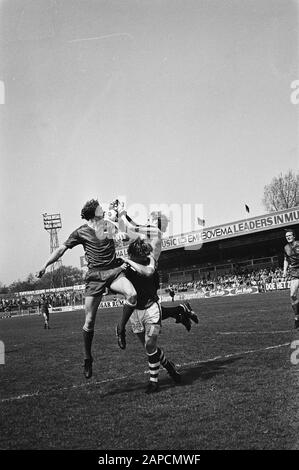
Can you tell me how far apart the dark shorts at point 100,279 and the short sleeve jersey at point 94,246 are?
0.12 meters

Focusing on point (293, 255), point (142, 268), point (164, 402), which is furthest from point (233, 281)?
point (164, 402)

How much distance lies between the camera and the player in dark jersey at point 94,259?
7.51 m

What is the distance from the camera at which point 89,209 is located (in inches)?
301

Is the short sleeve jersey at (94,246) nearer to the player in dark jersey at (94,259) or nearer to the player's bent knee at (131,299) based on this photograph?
the player in dark jersey at (94,259)

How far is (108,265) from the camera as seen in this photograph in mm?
7680

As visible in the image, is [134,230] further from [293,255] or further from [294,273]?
[294,273]

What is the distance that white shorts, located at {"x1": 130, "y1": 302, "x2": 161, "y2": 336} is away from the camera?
697 cm

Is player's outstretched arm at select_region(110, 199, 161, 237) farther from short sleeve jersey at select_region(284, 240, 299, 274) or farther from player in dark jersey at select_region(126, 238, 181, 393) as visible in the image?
short sleeve jersey at select_region(284, 240, 299, 274)

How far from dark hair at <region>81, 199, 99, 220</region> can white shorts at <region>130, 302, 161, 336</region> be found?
161 cm

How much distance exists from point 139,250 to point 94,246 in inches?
29.0

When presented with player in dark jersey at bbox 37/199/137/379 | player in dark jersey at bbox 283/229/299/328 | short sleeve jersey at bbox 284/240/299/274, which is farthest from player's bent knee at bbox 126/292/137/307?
short sleeve jersey at bbox 284/240/299/274

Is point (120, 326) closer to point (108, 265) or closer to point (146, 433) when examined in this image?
point (108, 265)

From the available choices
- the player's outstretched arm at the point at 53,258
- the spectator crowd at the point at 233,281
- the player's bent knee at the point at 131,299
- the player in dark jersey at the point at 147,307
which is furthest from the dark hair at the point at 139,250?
the spectator crowd at the point at 233,281
